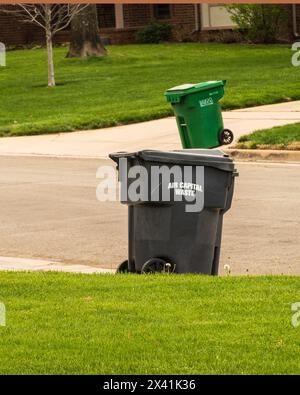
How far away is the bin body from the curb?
0.48 m

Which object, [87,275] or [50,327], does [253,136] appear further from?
[50,327]

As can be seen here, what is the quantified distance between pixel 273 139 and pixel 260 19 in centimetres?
2035

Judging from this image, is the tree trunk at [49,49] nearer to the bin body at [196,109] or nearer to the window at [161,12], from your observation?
the bin body at [196,109]

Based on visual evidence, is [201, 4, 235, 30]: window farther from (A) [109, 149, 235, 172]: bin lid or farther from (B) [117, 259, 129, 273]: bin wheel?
(A) [109, 149, 235, 172]: bin lid

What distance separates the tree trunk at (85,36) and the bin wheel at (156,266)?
89.3 ft

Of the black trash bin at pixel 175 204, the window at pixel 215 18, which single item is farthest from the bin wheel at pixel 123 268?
the window at pixel 215 18

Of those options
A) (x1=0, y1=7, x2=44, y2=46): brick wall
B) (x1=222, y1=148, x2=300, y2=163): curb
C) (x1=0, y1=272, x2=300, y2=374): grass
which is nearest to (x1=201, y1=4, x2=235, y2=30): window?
(x1=0, y1=7, x2=44, y2=46): brick wall

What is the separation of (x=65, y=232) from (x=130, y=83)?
1873 centimetres

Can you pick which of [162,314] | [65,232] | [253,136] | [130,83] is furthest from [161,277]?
[130,83]

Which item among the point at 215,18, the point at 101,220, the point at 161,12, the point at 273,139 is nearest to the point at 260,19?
the point at 215,18

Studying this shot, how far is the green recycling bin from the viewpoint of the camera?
1984 centimetres

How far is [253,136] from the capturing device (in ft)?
70.1

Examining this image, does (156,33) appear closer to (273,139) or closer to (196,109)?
(273,139)

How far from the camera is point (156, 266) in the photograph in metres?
10.2
